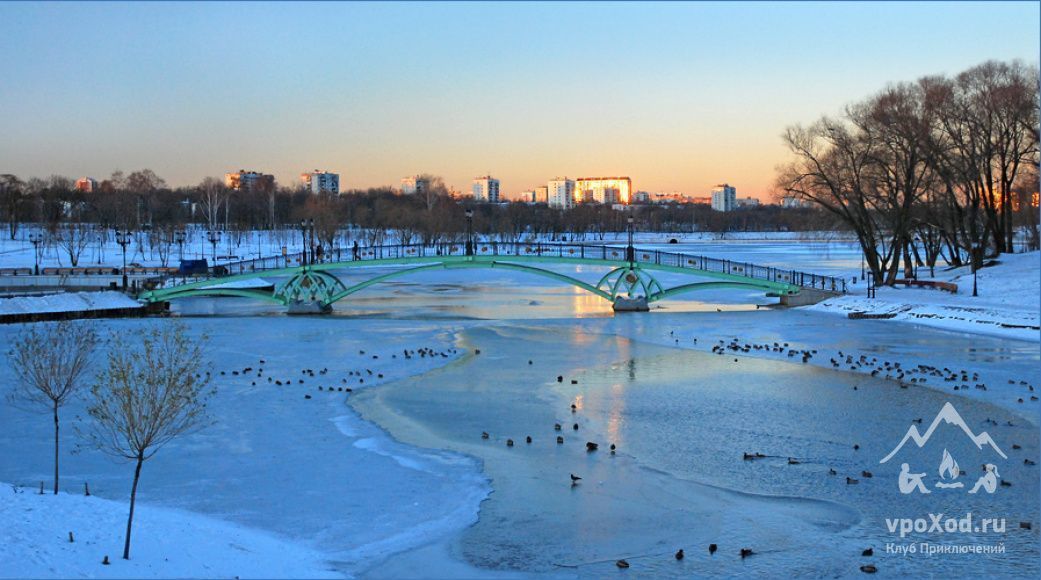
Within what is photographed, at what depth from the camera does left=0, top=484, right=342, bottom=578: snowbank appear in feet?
31.1

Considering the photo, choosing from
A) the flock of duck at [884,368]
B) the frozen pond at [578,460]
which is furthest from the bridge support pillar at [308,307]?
the flock of duck at [884,368]

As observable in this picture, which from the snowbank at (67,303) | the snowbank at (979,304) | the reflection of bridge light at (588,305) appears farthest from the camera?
the reflection of bridge light at (588,305)

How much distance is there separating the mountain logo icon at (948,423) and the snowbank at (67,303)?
37.6 m

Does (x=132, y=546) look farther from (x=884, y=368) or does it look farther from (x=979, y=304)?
(x=979, y=304)

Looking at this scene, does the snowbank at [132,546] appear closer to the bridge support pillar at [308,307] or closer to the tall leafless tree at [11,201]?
the bridge support pillar at [308,307]

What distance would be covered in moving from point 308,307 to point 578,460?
104 feet

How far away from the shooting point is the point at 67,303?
4438 centimetres

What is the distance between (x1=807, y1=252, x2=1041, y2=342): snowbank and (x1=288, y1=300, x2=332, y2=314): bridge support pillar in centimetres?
2326

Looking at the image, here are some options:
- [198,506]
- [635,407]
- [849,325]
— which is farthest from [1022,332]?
[198,506]

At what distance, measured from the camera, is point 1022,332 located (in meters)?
33.0

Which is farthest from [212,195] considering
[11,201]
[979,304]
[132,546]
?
[132,546]

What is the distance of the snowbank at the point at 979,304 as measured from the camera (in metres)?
34.8

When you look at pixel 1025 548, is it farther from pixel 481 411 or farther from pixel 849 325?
pixel 849 325

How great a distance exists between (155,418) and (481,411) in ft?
31.6
